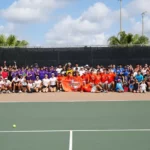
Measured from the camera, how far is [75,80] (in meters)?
18.3

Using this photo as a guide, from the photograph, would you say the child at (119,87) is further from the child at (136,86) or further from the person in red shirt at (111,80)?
the child at (136,86)

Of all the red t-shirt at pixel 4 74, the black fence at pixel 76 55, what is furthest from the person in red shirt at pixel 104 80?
the red t-shirt at pixel 4 74

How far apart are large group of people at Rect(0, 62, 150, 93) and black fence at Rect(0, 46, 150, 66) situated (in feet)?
5.77

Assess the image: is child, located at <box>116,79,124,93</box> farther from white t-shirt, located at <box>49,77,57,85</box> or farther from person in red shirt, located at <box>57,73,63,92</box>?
white t-shirt, located at <box>49,77,57,85</box>

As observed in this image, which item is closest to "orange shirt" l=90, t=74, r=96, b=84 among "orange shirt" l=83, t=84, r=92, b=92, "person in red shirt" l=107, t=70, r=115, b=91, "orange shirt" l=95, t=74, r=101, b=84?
"orange shirt" l=95, t=74, r=101, b=84
